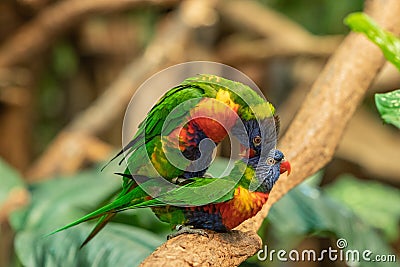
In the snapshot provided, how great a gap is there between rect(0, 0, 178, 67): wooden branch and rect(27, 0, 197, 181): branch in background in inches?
6.6

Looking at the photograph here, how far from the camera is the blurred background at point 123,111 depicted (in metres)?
1.34

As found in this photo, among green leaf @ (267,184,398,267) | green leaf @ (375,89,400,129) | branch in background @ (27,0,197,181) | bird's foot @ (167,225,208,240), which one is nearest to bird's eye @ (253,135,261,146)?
bird's foot @ (167,225,208,240)

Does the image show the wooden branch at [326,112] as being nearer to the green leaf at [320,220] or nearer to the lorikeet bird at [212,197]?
the lorikeet bird at [212,197]

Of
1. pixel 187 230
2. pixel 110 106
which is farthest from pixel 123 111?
pixel 187 230

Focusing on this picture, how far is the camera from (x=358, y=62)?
111 centimetres

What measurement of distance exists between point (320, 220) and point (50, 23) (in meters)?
1.34

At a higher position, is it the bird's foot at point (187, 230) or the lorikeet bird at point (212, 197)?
the lorikeet bird at point (212, 197)

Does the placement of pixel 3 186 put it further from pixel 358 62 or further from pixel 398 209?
pixel 398 209

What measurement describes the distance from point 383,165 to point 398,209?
3.08 ft

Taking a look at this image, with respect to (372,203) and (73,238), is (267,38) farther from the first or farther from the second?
(73,238)

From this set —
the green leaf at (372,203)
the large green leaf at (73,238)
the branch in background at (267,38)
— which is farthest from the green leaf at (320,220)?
the branch in background at (267,38)

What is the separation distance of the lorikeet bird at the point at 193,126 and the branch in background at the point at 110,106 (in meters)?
1.58

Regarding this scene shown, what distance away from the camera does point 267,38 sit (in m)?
2.62

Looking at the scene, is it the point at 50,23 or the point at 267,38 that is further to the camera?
the point at 267,38
